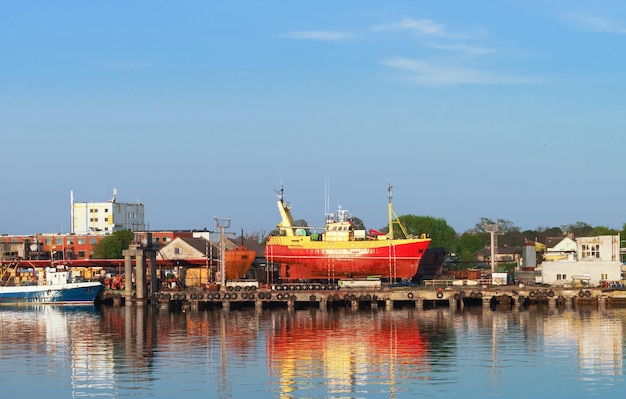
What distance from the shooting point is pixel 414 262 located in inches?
4321

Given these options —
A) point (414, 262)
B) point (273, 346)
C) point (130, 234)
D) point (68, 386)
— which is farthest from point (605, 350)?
point (130, 234)

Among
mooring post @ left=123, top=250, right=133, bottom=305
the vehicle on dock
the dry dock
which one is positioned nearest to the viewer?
the dry dock

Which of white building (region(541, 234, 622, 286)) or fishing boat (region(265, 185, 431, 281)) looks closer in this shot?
white building (region(541, 234, 622, 286))

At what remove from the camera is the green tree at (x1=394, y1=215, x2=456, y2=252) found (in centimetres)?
18262

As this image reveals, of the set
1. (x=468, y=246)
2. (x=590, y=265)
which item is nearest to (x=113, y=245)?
(x=468, y=246)

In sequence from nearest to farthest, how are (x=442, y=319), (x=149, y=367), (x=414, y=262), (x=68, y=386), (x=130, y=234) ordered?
(x=68, y=386)
(x=149, y=367)
(x=442, y=319)
(x=414, y=262)
(x=130, y=234)

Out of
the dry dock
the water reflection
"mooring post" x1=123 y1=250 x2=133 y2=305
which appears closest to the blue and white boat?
"mooring post" x1=123 y1=250 x2=133 y2=305

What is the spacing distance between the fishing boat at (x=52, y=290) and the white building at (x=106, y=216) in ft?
176

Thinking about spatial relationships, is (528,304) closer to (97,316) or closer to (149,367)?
(97,316)

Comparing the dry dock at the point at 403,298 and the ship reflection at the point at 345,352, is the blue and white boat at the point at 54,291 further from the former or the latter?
the ship reflection at the point at 345,352

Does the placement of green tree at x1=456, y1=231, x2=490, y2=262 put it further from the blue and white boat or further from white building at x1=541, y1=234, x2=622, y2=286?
the blue and white boat

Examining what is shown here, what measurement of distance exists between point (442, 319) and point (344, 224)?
34.4 meters

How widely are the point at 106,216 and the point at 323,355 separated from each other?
386 ft

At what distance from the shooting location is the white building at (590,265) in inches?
3674
